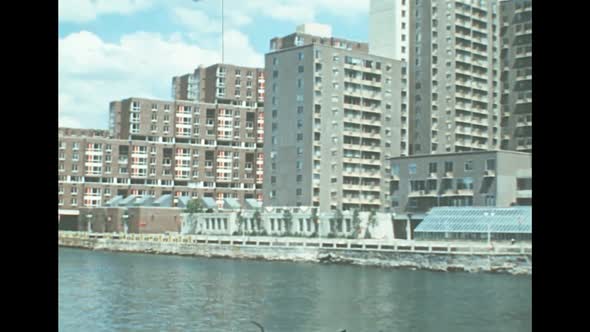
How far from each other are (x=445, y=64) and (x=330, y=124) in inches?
82.4

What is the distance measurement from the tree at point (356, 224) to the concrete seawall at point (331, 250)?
0.63 feet

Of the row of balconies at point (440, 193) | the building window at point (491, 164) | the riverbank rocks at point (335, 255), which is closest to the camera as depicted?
the building window at point (491, 164)

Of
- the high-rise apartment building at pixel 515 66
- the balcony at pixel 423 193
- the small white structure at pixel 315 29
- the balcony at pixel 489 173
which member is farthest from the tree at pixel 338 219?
the small white structure at pixel 315 29

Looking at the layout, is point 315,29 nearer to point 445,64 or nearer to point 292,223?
point 445,64

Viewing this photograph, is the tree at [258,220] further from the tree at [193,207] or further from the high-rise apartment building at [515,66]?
the high-rise apartment building at [515,66]

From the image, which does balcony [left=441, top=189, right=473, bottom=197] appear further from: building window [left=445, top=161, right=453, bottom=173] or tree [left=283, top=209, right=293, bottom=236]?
tree [left=283, top=209, right=293, bottom=236]

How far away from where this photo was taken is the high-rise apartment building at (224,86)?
12.2 meters

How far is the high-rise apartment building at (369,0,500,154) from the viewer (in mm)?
12375
